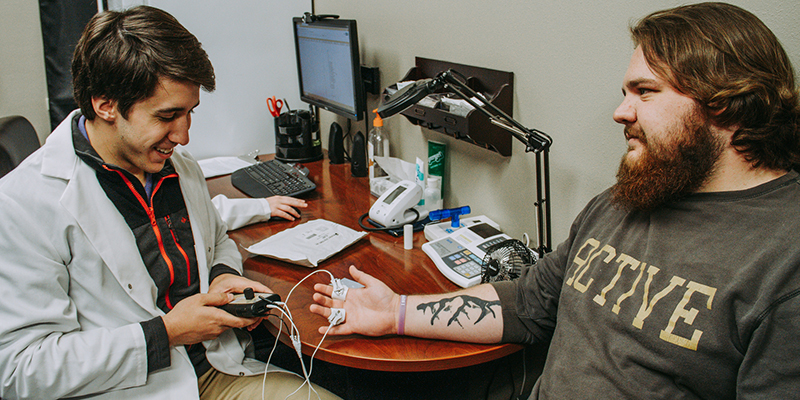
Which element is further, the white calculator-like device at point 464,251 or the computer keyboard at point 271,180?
the computer keyboard at point 271,180

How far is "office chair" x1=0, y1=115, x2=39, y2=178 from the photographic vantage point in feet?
4.42

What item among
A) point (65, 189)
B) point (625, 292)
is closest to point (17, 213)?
point (65, 189)

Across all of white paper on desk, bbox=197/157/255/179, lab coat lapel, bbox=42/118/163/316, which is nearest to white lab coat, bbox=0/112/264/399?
lab coat lapel, bbox=42/118/163/316

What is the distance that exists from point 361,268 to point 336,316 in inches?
10.8

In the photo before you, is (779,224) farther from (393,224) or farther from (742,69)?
(393,224)

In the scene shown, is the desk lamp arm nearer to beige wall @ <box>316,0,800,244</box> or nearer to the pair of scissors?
beige wall @ <box>316,0,800,244</box>

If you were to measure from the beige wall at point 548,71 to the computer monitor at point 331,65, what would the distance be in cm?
23

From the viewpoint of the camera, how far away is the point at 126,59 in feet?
3.41

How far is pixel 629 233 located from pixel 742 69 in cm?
35

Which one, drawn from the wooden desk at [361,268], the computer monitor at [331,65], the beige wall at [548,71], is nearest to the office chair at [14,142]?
the wooden desk at [361,268]

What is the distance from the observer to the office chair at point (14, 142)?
1347mm

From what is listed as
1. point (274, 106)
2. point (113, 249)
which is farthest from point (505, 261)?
point (274, 106)

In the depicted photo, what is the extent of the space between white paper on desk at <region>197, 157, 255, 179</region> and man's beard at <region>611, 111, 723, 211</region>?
5.91ft

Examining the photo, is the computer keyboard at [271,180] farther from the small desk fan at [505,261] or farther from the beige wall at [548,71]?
the small desk fan at [505,261]
